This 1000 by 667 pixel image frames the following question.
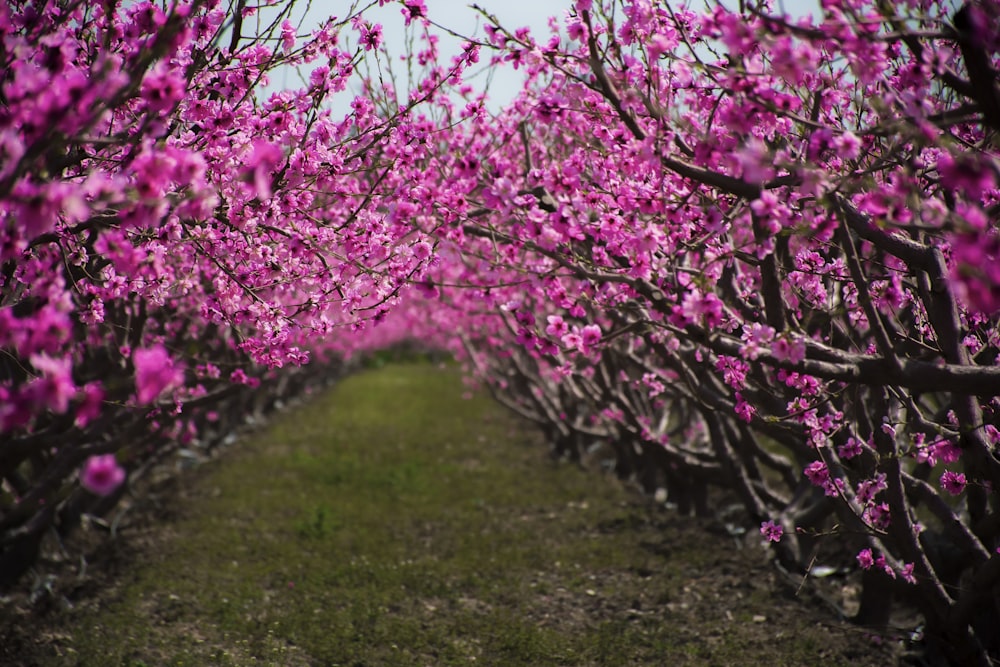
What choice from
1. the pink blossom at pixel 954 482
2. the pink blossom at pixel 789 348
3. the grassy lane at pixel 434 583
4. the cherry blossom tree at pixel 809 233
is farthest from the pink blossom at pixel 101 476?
the pink blossom at pixel 954 482

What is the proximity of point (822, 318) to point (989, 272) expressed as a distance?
3.68 metres

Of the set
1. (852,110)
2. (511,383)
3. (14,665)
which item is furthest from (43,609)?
(511,383)

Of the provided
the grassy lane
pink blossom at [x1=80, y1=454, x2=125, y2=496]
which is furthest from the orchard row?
the grassy lane

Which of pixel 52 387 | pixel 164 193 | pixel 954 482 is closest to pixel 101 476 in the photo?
pixel 52 387

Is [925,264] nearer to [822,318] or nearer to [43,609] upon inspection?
[822,318]

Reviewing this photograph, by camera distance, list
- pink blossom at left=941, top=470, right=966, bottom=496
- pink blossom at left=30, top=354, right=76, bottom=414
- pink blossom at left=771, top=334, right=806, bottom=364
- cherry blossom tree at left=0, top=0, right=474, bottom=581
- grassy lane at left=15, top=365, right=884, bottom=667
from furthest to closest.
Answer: grassy lane at left=15, top=365, right=884, bottom=667 → pink blossom at left=941, top=470, right=966, bottom=496 → pink blossom at left=771, top=334, right=806, bottom=364 → cherry blossom tree at left=0, top=0, right=474, bottom=581 → pink blossom at left=30, top=354, right=76, bottom=414

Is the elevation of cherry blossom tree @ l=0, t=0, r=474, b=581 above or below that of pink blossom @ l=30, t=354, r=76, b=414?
above

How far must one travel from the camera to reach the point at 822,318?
571 centimetres

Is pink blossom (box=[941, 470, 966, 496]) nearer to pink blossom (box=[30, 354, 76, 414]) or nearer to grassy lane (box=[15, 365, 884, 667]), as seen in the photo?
grassy lane (box=[15, 365, 884, 667])

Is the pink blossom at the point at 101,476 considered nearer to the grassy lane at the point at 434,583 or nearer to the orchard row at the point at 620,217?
the orchard row at the point at 620,217

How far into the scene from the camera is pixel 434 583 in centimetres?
815

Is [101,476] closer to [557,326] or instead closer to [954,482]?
[557,326]

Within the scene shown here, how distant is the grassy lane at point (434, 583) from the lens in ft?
21.0

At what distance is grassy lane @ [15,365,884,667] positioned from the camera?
21.0 ft
